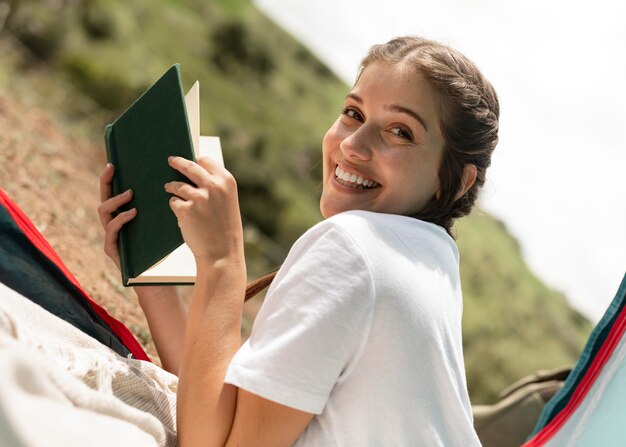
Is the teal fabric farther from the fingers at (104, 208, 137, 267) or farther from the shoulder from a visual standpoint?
the fingers at (104, 208, 137, 267)

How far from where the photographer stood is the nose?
1.40m

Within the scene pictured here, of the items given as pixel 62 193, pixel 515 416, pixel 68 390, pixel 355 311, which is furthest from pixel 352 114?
pixel 62 193

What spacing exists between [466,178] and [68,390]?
778 millimetres

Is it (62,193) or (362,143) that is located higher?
(362,143)

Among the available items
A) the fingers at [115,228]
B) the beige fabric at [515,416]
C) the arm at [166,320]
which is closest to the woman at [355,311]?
the fingers at [115,228]

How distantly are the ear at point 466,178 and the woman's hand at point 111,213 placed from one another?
1.90ft

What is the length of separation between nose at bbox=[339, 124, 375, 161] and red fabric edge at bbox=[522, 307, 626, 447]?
0.74m

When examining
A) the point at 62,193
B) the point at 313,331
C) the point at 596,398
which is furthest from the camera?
the point at 62,193

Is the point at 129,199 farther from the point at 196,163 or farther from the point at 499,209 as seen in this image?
the point at 499,209

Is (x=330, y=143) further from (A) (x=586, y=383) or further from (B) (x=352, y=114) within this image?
(A) (x=586, y=383)

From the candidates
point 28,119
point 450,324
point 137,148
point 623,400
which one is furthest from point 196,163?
point 28,119

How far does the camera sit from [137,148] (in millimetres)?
1476

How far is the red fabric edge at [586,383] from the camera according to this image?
1751mm

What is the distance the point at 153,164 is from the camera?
55.4 inches
